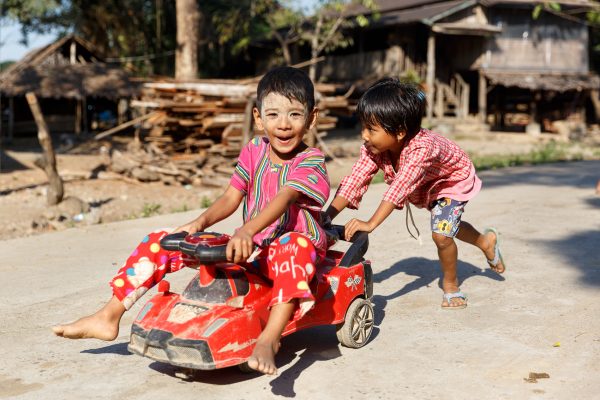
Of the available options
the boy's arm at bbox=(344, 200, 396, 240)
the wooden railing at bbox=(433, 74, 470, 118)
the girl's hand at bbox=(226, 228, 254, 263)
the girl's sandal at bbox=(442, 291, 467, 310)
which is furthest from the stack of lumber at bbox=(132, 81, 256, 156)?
the wooden railing at bbox=(433, 74, 470, 118)

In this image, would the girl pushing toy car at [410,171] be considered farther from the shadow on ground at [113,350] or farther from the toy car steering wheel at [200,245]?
the shadow on ground at [113,350]

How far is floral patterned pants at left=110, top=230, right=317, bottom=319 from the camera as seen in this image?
3242mm

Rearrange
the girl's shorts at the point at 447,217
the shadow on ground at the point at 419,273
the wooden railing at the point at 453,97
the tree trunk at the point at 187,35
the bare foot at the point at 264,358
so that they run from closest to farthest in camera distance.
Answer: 1. the bare foot at the point at 264,358
2. the girl's shorts at the point at 447,217
3. the shadow on ground at the point at 419,273
4. the tree trunk at the point at 187,35
5. the wooden railing at the point at 453,97

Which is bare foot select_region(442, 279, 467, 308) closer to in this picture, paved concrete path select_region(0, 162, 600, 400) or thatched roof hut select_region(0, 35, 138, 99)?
paved concrete path select_region(0, 162, 600, 400)

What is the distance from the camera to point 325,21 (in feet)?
85.4

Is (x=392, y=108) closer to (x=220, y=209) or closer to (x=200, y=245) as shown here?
(x=220, y=209)

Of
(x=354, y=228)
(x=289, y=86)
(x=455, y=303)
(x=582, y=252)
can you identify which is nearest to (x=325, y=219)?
(x=354, y=228)

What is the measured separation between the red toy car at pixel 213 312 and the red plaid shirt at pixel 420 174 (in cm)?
73

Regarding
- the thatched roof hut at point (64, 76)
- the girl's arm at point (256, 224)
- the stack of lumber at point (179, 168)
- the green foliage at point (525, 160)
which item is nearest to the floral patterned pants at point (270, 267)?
the girl's arm at point (256, 224)

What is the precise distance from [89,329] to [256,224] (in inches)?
36.4

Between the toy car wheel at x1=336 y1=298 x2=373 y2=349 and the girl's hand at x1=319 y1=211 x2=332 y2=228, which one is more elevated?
the girl's hand at x1=319 y1=211 x2=332 y2=228

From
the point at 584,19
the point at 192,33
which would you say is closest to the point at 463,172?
the point at 192,33

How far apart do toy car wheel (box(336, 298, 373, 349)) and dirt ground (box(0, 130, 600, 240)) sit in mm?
6581

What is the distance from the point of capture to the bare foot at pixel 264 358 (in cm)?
297
